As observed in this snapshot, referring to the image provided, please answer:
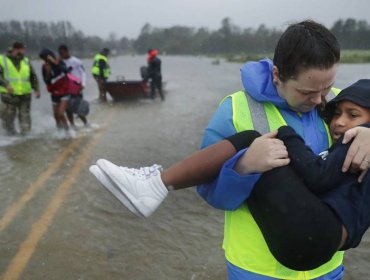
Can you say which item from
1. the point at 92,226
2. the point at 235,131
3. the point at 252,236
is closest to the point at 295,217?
the point at 252,236

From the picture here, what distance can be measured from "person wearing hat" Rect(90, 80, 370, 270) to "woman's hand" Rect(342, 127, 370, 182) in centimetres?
1

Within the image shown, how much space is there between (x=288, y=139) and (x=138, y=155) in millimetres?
5934

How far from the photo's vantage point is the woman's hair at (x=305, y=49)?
1.48 metres

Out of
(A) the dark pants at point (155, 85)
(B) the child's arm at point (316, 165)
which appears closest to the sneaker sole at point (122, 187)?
(B) the child's arm at point (316, 165)

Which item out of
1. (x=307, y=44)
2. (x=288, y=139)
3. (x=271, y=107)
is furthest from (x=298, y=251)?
(x=307, y=44)

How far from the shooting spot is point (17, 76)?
30.2 ft

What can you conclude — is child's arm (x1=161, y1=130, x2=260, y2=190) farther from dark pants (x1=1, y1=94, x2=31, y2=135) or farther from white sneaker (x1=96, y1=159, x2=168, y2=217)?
dark pants (x1=1, y1=94, x2=31, y2=135)

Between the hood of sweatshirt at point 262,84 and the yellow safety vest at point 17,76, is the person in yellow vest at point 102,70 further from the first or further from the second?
the hood of sweatshirt at point 262,84

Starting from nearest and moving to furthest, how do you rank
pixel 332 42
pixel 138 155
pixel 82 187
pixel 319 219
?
pixel 319 219
pixel 332 42
pixel 82 187
pixel 138 155

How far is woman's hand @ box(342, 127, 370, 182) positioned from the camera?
1.45 m

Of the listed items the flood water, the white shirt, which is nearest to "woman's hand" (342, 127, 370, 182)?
the flood water

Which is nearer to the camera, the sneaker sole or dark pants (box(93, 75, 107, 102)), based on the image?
the sneaker sole

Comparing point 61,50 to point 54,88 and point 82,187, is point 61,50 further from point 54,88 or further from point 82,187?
point 82,187

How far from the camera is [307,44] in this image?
4.87 ft
